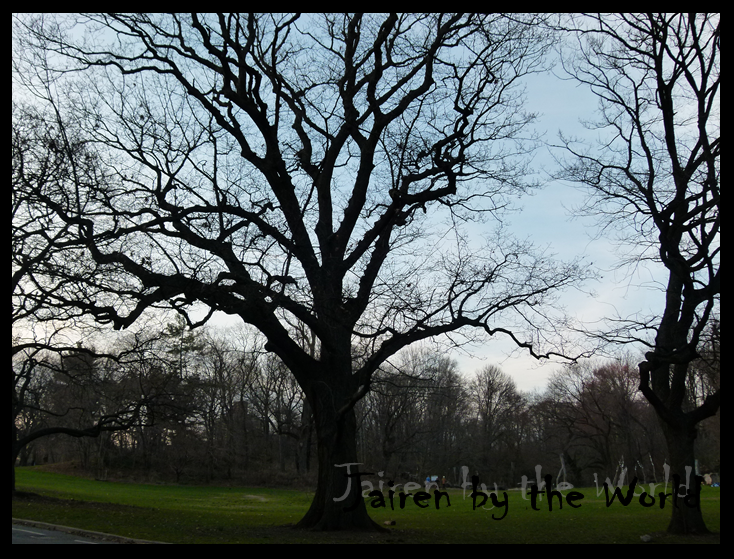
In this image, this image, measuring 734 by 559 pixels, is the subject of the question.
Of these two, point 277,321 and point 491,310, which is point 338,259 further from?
point 491,310

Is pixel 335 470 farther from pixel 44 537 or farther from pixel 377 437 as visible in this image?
pixel 377 437

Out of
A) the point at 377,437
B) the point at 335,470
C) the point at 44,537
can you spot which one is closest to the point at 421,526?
the point at 335,470

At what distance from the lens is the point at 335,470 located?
15438 mm

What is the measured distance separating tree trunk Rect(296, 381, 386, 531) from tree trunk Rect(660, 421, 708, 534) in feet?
24.2

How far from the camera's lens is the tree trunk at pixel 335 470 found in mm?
15141

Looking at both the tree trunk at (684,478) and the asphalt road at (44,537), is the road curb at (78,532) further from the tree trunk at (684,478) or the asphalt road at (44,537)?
the tree trunk at (684,478)

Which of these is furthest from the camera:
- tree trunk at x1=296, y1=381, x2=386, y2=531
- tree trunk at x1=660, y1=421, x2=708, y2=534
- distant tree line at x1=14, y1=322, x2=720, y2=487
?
distant tree line at x1=14, y1=322, x2=720, y2=487

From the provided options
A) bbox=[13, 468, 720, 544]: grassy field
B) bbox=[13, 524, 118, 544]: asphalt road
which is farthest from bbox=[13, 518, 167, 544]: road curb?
bbox=[13, 468, 720, 544]: grassy field

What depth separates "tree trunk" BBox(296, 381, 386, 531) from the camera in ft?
49.7

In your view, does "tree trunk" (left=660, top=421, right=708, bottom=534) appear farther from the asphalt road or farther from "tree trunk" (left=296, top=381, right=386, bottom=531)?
the asphalt road

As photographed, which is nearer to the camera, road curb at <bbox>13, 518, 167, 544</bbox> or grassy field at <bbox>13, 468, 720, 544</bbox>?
road curb at <bbox>13, 518, 167, 544</bbox>
